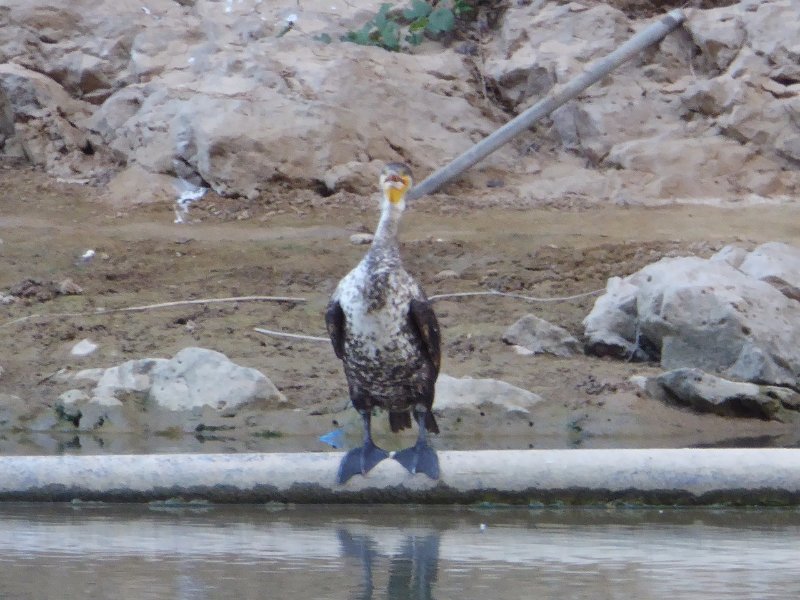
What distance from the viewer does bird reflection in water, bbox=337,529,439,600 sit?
418 centimetres

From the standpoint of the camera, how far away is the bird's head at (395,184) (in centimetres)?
575

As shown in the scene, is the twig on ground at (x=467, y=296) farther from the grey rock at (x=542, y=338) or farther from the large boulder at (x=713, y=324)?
the large boulder at (x=713, y=324)

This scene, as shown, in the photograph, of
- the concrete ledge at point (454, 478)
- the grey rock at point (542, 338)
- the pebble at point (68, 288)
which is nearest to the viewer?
the concrete ledge at point (454, 478)

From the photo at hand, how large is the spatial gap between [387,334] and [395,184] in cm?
63

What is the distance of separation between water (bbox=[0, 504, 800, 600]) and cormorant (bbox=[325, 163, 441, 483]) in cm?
38

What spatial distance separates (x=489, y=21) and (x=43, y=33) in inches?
161

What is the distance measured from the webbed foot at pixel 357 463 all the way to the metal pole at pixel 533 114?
6098 millimetres

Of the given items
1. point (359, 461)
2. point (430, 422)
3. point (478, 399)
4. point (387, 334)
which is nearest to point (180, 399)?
point (478, 399)

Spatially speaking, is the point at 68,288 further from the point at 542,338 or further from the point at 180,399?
the point at 542,338

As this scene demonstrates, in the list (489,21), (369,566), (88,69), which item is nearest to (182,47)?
(88,69)

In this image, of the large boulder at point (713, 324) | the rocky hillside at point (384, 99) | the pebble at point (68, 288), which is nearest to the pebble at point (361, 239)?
the rocky hillside at point (384, 99)

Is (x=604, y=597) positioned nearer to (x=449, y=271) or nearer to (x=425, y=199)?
(x=449, y=271)

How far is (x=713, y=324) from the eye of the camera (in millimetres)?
8219

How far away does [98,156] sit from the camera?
12.8m
